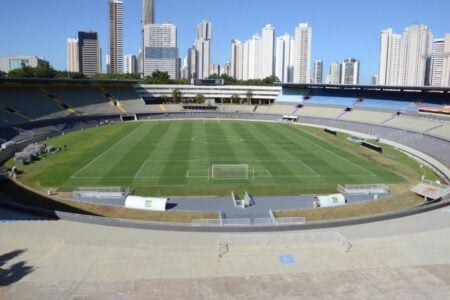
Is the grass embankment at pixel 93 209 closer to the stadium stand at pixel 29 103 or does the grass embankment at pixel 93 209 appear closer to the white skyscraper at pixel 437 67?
the stadium stand at pixel 29 103

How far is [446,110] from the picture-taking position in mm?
56750

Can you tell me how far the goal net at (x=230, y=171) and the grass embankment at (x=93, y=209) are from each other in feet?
28.8

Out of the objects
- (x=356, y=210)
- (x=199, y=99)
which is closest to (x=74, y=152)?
(x=356, y=210)

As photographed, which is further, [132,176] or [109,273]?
[132,176]

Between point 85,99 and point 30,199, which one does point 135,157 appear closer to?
point 30,199

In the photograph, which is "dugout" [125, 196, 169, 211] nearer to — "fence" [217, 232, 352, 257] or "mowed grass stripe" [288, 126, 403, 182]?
"fence" [217, 232, 352, 257]

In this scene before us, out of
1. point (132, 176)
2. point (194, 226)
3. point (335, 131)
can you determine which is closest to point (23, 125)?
point (132, 176)

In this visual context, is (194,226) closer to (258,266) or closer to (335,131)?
(258,266)

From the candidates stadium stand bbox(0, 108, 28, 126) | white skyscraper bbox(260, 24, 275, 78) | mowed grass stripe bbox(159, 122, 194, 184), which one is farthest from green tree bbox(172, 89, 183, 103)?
white skyscraper bbox(260, 24, 275, 78)

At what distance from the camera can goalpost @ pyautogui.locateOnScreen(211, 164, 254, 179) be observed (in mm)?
31516

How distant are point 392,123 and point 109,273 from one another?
179 ft

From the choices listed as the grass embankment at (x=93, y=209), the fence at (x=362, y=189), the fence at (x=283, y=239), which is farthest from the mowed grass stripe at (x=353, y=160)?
the fence at (x=283, y=239)

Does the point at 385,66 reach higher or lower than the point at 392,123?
higher

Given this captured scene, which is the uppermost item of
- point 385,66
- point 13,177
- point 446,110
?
point 385,66
